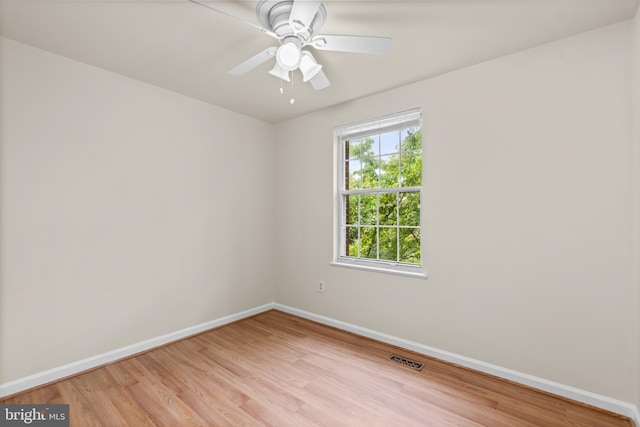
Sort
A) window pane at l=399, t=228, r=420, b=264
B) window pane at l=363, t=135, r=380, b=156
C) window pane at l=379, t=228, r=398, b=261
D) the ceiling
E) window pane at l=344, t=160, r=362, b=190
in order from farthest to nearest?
window pane at l=344, t=160, r=362, b=190
window pane at l=363, t=135, r=380, b=156
window pane at l=379, t=228, r=398, b=261
window pane at l=399, t=228, r=420, b=264
the ceiling

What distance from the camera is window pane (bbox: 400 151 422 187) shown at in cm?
287

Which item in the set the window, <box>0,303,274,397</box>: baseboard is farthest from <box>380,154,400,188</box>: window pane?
<box>0,303,274,397</box>: baseboard

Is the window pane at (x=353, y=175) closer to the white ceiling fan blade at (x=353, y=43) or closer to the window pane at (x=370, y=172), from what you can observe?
the window pane at (x=370, y=172)

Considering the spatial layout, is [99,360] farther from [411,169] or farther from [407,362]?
[411,169]

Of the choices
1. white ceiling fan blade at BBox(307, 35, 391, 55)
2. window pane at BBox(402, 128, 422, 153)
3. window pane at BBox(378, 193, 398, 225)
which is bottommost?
window pane at BBox(378, 193, 398, 225)

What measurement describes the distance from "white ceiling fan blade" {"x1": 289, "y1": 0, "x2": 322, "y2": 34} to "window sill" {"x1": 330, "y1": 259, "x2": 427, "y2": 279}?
85.2 inches

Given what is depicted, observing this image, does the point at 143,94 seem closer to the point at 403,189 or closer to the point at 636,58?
the point at 403,189

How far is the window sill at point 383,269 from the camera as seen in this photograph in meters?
2.73

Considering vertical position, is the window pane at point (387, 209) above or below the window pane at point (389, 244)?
above

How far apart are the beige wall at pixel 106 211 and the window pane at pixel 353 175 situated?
129cm

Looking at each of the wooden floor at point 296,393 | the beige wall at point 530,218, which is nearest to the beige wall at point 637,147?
the beige wall at point 530,218

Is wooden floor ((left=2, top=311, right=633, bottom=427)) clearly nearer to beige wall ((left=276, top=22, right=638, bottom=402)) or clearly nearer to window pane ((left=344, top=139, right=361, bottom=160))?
beige wall ((left=276, top=22, right=638, bottom=402))

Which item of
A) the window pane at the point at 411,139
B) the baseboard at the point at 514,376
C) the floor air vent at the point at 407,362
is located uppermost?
the window pane at the point at 411,139

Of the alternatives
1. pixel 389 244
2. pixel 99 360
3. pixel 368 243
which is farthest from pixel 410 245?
pixel 99 360
